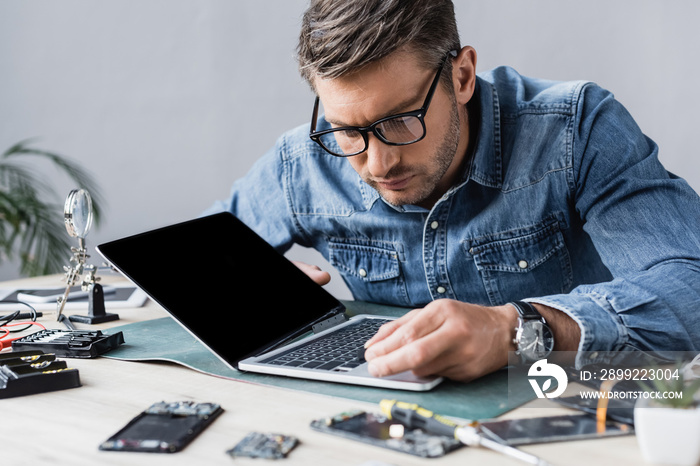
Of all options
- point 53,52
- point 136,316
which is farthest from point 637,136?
point 53,52

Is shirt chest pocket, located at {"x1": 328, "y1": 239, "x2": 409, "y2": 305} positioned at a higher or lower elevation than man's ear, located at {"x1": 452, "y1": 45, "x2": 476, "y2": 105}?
lower

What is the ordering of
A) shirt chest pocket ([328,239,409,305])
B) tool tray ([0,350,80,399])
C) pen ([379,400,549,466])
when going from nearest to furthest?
1. pen ([379,400,549,466])
2. tool tray ([0,350,80,399])
3. shirt chest pocket ([328,239,409,305])

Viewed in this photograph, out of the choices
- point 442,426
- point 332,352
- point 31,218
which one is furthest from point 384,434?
point 31,218

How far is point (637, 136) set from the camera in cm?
129

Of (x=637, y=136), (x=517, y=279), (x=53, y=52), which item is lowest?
(x=517, y=279)

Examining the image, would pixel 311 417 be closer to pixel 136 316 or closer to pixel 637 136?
pixel 136 316

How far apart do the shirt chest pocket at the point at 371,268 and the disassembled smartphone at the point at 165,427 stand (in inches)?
30.5

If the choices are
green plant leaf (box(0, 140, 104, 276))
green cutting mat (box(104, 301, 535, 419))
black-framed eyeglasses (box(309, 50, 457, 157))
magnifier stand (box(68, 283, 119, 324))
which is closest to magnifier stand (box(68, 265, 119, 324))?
magnifier stand (box(68, 283, 119, 324))

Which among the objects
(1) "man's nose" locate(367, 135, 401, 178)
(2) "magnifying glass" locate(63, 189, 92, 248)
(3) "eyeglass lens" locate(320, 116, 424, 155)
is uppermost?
(3) "eyeglass lens" locate(320, 116, 424, 155)

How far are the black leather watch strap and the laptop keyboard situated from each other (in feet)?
0.72

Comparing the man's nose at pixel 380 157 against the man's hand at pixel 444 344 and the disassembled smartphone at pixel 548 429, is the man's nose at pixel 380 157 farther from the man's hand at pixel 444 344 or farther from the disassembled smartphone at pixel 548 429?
the disassembled smartphone at pixel 548 429

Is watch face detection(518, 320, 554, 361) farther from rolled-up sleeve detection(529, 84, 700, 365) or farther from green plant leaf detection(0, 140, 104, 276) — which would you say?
green plant leaf detection(0, 140, 104, 276)

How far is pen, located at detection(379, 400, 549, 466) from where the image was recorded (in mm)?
619

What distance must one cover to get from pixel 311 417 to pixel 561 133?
0.86 m
